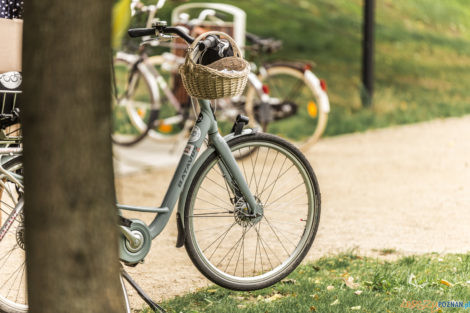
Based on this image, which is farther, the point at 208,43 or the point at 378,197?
the point at 378,197

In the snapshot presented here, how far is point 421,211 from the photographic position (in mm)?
5922

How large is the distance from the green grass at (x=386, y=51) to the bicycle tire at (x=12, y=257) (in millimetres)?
5950

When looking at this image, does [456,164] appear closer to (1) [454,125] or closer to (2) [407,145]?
(2) [407,145]

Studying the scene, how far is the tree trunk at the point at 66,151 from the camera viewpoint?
234cm

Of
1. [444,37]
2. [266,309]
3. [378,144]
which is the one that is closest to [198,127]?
[266,309]

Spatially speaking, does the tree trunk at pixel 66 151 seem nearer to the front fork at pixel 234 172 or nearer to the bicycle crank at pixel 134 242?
the bicycle crank at pixel 134 242

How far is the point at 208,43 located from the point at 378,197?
119 inches

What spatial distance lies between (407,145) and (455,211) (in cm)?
286

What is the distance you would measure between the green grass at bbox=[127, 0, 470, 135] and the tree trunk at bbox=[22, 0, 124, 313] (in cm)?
720

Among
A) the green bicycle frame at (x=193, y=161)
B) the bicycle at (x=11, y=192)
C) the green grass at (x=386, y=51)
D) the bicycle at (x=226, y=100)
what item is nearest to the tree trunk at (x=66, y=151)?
the bicycle at (x=11, y=192)

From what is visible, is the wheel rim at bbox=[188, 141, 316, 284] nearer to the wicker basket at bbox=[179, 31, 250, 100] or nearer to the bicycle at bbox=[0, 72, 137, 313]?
the wicker basket at bbox=[179, 31, 250, 100]

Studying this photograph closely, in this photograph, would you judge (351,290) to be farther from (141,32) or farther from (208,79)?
(141,32)

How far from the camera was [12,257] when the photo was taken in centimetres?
393

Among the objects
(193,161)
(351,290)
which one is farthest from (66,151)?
(351,290)
